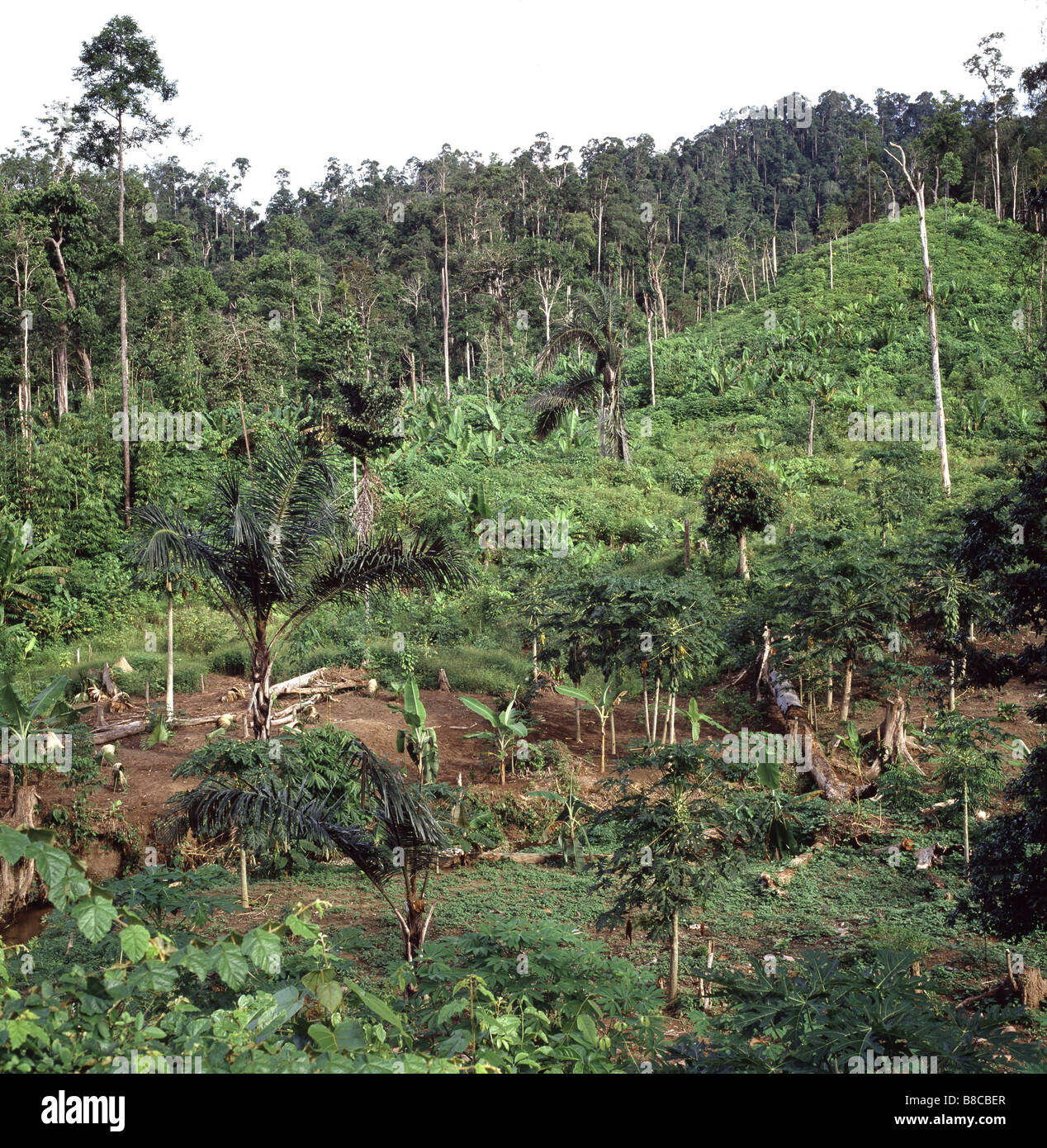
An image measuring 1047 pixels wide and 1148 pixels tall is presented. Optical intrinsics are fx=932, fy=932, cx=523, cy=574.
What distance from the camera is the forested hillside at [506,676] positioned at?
4.09 metres

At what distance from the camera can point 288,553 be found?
952 centimetres

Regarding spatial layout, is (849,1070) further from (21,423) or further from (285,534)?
(21,423)

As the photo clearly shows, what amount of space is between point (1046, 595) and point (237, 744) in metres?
7.00

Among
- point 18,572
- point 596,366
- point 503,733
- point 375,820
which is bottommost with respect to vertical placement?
point 375,820

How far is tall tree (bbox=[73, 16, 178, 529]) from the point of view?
1880cm

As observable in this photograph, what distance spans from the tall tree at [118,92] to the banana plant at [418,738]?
9.60 metres

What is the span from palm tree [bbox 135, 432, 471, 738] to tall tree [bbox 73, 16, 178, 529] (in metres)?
10.1

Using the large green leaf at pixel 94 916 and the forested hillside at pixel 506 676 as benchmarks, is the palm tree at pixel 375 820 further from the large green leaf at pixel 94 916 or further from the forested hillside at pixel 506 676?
the large green leaf at pixel 94 916

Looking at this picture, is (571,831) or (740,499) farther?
(740,499)

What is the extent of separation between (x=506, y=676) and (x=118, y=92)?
587 inches

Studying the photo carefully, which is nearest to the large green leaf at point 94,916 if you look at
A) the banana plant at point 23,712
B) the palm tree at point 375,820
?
the palm tree at point 375,820

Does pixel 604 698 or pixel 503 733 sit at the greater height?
pixel 604 698

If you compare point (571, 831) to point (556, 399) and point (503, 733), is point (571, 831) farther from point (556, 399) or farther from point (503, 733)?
point (556, 399)

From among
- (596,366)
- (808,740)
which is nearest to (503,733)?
(808,740)
